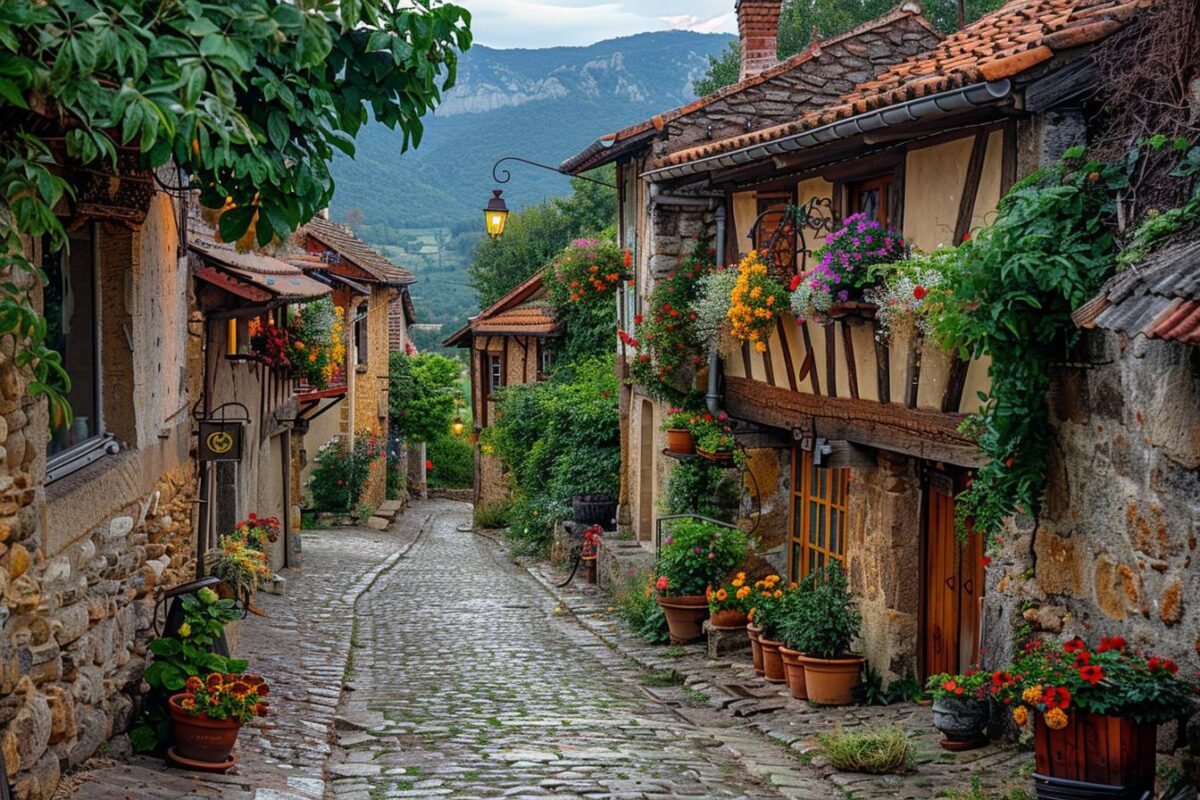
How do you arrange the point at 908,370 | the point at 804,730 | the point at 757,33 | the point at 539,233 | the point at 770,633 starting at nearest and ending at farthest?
the point at 908,370 → the point at 804,730 → the point at 770,633 → the point at 757,33 → the point at 539,233

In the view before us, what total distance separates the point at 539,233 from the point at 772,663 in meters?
30.6

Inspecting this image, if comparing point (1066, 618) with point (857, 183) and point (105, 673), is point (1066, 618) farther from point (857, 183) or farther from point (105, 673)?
point (105, 673)

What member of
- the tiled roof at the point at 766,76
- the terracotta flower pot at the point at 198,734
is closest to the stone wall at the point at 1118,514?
the terracotta flower pot at the point at 198,734

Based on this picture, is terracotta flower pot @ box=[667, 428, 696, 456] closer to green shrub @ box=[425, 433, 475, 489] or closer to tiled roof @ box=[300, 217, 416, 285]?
tiled roof @ box=[300, 217, 416, 285]

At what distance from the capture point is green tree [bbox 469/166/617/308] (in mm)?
39188

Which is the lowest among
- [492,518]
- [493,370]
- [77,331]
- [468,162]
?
[492,518]

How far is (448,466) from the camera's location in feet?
150

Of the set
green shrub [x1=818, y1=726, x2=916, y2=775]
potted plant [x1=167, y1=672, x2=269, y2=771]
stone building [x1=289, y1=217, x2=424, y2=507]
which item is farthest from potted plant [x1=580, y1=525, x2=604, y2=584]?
potted plant [x1=167, y1=672, x2=269, y2=771]

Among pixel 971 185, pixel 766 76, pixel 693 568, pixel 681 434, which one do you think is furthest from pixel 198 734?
pixel 766 76

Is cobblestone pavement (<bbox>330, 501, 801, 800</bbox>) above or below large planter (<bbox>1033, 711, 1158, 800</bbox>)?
below

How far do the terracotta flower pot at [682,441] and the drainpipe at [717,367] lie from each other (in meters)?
0.61

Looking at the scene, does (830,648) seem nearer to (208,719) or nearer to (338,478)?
(208,719)

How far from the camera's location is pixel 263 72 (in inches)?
182

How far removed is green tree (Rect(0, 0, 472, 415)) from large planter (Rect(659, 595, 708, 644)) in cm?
799
